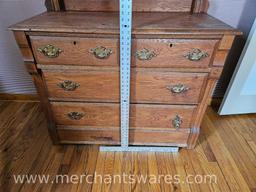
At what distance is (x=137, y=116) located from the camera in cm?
115

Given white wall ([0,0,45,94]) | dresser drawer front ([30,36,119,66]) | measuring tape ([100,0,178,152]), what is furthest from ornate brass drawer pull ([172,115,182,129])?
white wall ([0,0,45,94])

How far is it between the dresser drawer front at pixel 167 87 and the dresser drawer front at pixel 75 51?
0.19 m

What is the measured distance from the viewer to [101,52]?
36.2 inches

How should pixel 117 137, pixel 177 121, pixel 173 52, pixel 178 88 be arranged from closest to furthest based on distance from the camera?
1. pixel 173 52
2. pixel 178 88
3. pixel 177 121
4. pixel 117 137

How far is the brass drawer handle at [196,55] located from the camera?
917 mm

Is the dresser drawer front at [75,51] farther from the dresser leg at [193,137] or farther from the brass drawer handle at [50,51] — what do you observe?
the dresser leg at [193,137]

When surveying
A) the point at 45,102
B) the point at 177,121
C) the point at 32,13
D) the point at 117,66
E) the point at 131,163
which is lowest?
the point at 131,163

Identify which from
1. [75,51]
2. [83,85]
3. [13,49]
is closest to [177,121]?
[83,85]

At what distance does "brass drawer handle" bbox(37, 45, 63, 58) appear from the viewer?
92 cm

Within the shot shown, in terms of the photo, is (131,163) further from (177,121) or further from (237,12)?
(237,12)

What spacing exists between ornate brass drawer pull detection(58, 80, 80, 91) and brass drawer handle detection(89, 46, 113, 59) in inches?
8.8

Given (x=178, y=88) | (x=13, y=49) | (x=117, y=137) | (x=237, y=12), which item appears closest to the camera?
(x=178, y=88)

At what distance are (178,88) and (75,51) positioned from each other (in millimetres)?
596

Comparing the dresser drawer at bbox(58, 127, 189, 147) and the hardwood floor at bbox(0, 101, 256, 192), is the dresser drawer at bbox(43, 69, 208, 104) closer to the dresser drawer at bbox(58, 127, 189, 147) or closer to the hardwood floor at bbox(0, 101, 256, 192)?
the dresser drawer at bbox(58, 127, 189, 147)
